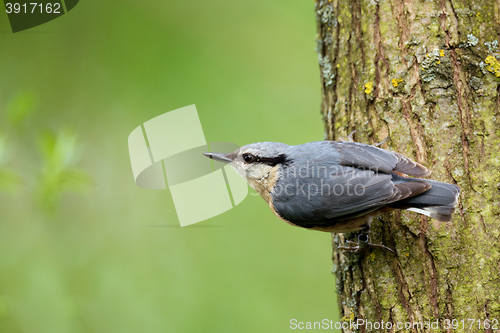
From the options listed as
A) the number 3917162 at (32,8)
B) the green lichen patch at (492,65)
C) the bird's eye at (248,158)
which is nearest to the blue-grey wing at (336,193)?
the bird's eye at (248,158)

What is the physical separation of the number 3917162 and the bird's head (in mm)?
1730

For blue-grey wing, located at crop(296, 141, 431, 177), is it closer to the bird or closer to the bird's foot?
the bird

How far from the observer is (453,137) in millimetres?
2121

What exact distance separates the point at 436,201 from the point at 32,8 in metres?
3.09

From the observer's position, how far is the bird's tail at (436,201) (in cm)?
192

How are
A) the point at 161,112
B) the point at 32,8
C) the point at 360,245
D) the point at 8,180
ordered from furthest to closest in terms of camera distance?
1. the point at 161,112
2. the point at 32,8
3. the point at 360,245
4. the point at 8,180

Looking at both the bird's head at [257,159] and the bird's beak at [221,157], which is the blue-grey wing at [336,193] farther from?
the bird's beak at [221,157]

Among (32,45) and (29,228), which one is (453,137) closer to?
(29,228)

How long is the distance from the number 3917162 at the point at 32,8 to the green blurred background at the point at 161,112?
0.11 meters

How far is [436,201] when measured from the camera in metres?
1.92

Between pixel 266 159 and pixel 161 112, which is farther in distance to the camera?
pixel 161 112

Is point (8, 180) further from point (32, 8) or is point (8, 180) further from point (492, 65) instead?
point (492, 65)

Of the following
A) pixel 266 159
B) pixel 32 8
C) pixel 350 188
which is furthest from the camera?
pixel 32 8

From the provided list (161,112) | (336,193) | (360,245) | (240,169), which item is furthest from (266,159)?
(161,112)
